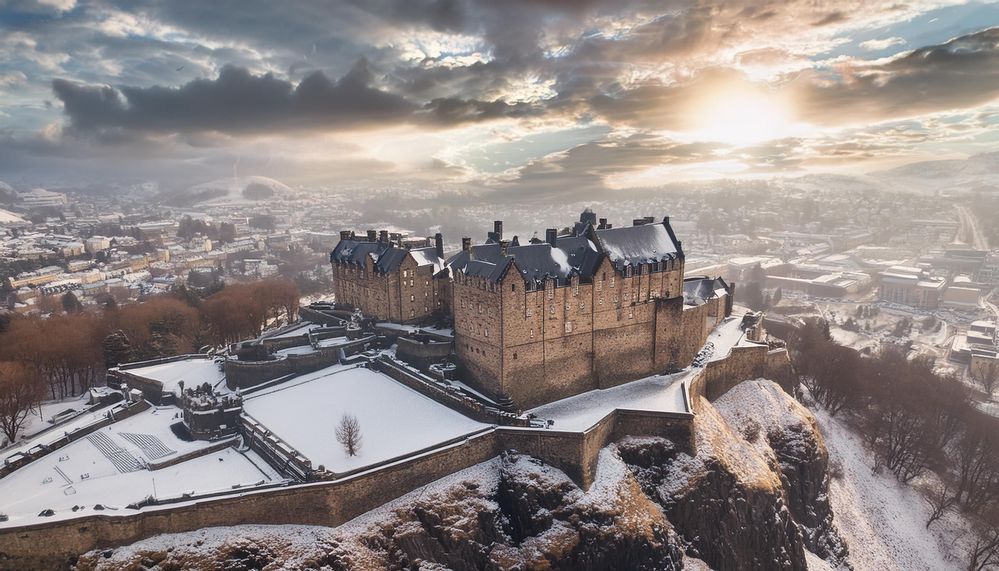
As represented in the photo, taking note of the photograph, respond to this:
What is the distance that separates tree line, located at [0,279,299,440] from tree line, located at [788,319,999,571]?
79.8 meters

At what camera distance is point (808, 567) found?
46938 millimetres

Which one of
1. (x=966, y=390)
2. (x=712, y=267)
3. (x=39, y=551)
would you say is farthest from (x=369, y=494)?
(x=712, y=267)

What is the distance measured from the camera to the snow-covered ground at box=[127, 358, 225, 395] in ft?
176

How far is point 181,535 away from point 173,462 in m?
9.18

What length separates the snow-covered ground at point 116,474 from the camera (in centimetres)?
3566

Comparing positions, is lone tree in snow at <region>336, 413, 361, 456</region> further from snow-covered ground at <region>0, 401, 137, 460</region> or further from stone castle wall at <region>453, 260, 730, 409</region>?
snow-covered ground at <region>0, 401, 137, 460</region>

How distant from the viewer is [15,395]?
155ft

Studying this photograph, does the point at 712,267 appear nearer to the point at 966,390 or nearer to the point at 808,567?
the point at 966,390

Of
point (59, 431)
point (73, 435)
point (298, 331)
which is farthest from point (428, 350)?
point (59, 431)

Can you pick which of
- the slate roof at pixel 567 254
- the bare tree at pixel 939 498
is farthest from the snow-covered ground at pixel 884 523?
the slate roof at pixel 567 254

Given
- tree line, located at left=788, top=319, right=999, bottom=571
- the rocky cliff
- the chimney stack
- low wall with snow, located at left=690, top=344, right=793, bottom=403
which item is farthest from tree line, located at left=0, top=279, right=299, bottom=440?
tree line, located at left=788, top=319, right=999, bottom=571

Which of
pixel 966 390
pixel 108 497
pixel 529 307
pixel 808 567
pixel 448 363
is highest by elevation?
pixel 529 307

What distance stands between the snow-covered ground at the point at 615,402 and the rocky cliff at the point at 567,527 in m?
3.01

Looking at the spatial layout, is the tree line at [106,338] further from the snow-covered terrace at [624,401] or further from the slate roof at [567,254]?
the snow-covered terrace at [624,401]
